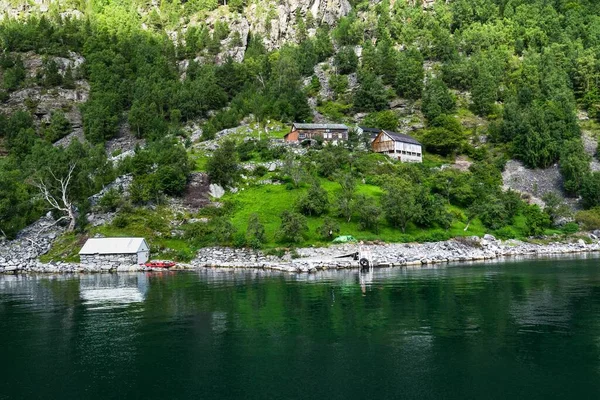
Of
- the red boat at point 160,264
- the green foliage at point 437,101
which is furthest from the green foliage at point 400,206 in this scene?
the green foliage at point 437,101

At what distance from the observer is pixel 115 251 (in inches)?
2985

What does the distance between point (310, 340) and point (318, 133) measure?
314 feet

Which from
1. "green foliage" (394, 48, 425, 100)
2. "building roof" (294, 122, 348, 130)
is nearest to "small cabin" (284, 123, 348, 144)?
"building roof" (294, 122, 348, 130)

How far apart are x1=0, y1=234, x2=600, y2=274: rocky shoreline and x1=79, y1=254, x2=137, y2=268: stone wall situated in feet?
4.13

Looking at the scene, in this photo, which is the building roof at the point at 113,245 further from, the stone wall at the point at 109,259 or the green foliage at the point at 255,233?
the green foliage at the point at 255,233

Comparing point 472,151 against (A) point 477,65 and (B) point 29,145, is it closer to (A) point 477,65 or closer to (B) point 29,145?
(A) point 477,65

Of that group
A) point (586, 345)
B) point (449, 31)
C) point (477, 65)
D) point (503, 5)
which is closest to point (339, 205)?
point (586, 345)

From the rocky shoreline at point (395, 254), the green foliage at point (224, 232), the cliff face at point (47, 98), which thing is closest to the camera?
the rocky shoreline at point (395, 254)

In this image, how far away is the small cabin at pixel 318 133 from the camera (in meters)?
123

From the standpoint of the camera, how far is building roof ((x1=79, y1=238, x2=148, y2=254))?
75688 millimetres

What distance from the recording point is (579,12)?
18800 cm

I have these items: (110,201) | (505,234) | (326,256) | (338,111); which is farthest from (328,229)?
(338,111)

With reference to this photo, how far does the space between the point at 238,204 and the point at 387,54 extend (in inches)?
3767

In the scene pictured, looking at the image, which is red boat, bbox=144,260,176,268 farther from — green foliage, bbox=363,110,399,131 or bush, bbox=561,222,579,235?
green foliage, bbox=363,110,399,131
